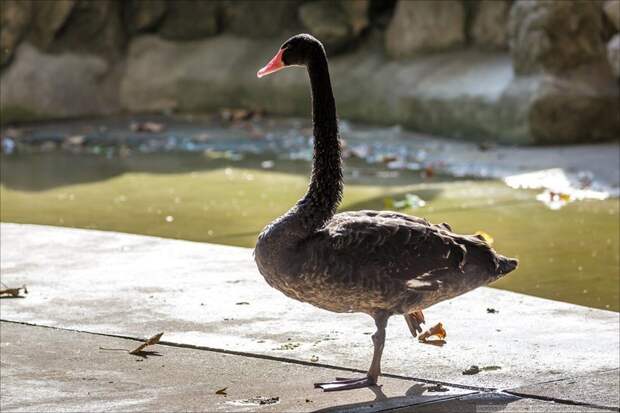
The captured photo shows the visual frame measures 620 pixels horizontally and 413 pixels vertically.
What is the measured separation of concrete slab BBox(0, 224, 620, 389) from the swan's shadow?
18 centimetres

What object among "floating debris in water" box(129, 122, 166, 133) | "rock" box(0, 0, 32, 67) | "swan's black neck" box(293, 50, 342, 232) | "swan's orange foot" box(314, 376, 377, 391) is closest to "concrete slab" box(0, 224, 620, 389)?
"swan's orange foot" box(314, 376, 377, 391)

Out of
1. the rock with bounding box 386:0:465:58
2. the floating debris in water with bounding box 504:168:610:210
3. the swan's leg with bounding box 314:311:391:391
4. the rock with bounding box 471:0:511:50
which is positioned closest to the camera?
the swan's leg with bounding box 314:311:391:391

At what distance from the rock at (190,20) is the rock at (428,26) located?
3087mm

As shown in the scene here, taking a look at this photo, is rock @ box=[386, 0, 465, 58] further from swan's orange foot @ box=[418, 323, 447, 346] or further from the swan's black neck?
the swan's black neck

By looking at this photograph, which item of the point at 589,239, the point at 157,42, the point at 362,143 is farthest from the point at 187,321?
the point at 157,42

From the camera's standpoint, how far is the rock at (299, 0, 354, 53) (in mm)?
16594

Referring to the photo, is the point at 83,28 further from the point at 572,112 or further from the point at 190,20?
the point at 572,112

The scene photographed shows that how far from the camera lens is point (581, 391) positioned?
514cm

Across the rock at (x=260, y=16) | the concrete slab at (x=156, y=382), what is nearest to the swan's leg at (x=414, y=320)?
the concrete slab at (x=156, y=382)

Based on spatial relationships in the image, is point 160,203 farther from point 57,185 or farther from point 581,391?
point 581,391

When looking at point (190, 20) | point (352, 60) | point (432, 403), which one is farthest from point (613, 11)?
point (432, 403)

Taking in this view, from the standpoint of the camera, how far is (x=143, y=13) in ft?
58.3

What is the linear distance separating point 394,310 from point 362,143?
30.6 ft

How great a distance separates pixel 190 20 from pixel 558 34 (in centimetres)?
614
